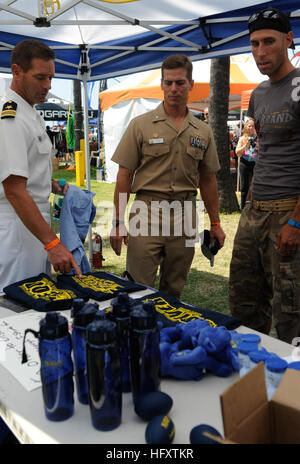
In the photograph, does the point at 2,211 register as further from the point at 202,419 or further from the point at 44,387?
the point at 202,419

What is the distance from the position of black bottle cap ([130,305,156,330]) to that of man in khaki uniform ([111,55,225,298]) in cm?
159

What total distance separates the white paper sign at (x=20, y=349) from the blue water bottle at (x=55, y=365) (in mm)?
183

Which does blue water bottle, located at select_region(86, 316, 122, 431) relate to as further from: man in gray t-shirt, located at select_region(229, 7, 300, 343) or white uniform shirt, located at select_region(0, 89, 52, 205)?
man in gray t-shirt, located at select_region(229, 7, 300, 343)

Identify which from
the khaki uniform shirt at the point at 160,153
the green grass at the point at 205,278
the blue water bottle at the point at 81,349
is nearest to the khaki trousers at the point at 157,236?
the khaki uniform shirt at the point at 160,153

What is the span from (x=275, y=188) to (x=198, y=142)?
0.64 metres

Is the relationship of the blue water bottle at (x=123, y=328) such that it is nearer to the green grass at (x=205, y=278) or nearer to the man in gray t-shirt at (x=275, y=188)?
the man in gray t-shirt at (x=275, y=188)

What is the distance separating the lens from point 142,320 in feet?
3.35

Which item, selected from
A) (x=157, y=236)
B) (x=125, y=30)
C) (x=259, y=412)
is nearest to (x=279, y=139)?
(x=157, y=236)

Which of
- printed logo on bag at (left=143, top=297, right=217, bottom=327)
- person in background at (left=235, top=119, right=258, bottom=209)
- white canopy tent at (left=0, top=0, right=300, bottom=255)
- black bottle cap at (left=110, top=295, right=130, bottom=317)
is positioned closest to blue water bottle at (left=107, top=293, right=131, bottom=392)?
black bottle cap at (left=110, top=295, right=130, bottom=317)

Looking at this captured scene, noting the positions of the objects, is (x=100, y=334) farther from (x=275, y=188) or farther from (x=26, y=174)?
(x=275, y=188)

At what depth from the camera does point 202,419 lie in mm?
1052

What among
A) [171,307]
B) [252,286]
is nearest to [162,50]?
[252,286]
